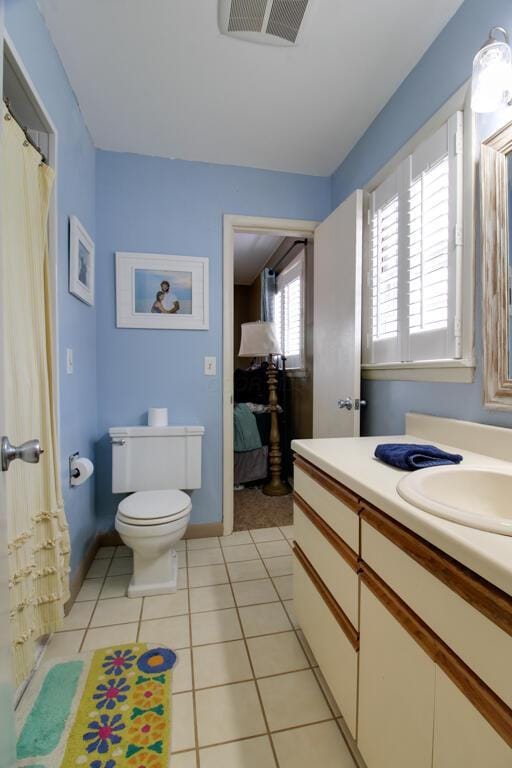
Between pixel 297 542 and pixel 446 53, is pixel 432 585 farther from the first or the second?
pixel 446 53

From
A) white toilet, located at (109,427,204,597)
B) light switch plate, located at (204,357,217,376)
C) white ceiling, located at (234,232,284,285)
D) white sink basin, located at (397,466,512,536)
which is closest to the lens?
white sink basin, located at (397,466,512,536)

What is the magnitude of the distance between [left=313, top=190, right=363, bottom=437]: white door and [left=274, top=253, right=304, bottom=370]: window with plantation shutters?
1.05 metres

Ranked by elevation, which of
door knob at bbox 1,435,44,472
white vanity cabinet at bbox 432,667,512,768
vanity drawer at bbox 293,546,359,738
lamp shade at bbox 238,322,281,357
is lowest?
vanity drawer at bbox 293,546,359,738

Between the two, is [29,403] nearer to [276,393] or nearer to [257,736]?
[257,736]

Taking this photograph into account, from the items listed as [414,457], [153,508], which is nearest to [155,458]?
[153,508]

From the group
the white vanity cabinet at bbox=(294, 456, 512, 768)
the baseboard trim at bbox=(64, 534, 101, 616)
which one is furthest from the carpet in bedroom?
the white vanity cabinet at bbox=(294, 456, 512, 768)

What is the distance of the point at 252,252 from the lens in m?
4.20

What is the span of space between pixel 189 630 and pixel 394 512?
47.6 inches

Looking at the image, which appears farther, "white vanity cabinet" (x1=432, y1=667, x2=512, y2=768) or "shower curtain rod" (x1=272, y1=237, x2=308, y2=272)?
"shower curtain rod" (x1=272, y1=237, x2=308, y2=272)

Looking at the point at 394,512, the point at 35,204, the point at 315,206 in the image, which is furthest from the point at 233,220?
the point at 394,512

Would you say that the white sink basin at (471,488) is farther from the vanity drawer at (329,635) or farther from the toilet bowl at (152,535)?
the toilet bowl at (152,535)

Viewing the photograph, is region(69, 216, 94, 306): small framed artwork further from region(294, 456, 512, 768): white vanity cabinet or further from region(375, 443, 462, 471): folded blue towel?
region(375, 443, 462, 471): folded blue towel

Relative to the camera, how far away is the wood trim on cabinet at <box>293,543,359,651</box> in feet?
3.10

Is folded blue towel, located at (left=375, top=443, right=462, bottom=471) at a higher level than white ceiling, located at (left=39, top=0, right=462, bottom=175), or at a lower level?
lower
